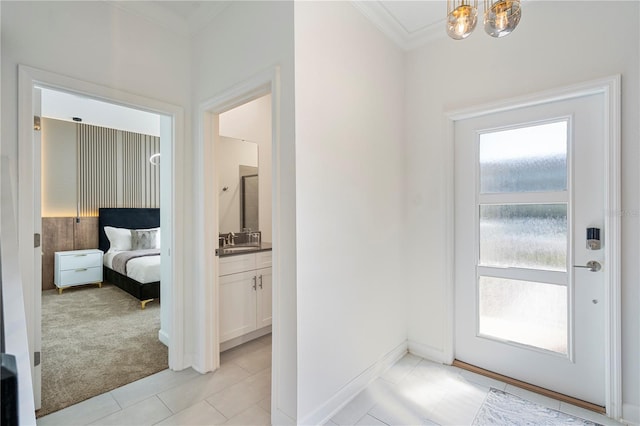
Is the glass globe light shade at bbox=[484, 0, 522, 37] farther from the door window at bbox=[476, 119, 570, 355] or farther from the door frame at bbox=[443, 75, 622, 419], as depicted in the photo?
the door window at bbox=[476, 119, 570, 355]

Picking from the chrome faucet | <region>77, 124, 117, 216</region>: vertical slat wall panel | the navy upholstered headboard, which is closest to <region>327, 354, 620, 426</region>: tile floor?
the chrome faucet

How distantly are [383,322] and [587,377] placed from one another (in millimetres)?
1365

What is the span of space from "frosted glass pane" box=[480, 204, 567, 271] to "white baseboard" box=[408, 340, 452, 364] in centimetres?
86

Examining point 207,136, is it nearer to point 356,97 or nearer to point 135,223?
point 356,97

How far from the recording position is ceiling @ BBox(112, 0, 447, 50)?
220cm

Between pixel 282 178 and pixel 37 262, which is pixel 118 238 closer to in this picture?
pixel 37 262

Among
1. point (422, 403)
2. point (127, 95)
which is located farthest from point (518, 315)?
point (127, 95)

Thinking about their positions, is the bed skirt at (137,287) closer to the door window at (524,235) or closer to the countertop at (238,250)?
the countertop at (238,250)

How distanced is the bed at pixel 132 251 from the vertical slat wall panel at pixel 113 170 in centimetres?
23

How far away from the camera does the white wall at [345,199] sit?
70.1 inches

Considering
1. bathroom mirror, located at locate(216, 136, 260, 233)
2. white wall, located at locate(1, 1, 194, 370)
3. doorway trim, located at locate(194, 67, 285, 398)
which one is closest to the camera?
white wall, located at locate(1, 1, 194, 370)

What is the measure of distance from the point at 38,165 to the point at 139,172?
188 inches

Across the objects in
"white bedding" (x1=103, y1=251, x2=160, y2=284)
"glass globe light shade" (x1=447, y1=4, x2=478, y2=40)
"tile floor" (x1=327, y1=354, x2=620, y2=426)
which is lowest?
"tile floor" (x1=327, y1=354, x2=620, y2=426)

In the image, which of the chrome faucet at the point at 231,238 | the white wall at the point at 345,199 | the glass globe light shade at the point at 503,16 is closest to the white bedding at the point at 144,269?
the chrome faucet at the point at 231,238
